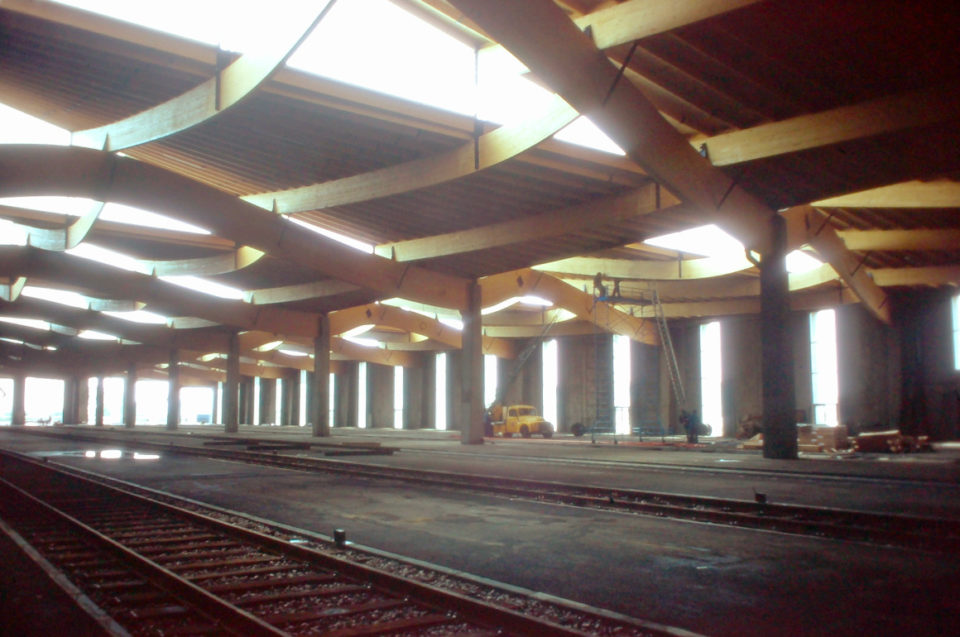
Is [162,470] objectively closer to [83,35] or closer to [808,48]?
[83,35]

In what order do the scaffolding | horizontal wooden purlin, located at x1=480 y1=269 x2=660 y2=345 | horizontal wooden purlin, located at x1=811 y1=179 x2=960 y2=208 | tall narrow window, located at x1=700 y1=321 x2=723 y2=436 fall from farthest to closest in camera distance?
1. tall narrow window, located at x1=700 y1=321 x2=723 y2=436
2. horizontal wooden purlin, located at x1=480 y1=269 x2=660 y2=345
3. the scaffolding
4. horizontal wooden purlin, located at x1=811 y1=179 x2=960 y2=208

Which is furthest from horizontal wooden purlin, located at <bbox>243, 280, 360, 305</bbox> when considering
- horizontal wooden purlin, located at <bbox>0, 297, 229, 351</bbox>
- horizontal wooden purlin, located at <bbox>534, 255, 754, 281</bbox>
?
horizontal wooden purlin, located at <bbox>0, 297, 229, 351</bbox>

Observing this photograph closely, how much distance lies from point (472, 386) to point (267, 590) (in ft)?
74.7

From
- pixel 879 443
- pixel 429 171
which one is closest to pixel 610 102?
pixel 429 171


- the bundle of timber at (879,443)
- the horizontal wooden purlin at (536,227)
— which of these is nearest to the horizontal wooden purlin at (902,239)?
the bundle of timber at (879,443)

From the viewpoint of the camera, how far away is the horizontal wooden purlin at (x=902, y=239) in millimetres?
23281

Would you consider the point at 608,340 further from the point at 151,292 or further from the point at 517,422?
the point at 151,292

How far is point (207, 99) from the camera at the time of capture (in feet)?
52.6

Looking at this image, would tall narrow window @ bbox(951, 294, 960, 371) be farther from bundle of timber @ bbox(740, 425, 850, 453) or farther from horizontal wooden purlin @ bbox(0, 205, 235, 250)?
horizontal wooden purlin @ bbox(0, 205, 235, 250)

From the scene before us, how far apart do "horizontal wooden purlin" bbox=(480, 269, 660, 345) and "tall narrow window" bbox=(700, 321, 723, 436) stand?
17.2 feet

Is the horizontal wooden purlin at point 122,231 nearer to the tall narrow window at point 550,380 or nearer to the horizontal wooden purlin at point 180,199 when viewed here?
the horizontal wooden purlin at point 180,199

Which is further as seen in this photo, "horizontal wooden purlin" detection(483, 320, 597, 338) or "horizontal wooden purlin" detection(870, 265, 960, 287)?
"horizontal wooden purlin" detection(483, 320, 597, 338)

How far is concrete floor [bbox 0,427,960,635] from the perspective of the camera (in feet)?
18.4

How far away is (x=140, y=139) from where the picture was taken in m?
17.9
